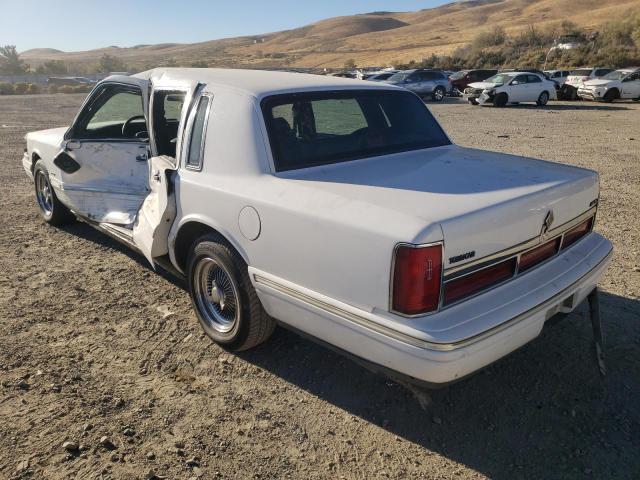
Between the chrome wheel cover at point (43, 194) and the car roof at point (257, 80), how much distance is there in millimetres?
2369

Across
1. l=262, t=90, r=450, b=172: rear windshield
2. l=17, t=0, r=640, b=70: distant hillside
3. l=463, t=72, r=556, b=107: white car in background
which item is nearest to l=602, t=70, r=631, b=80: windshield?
l=463, t=72, r=556, b=107: white car in background

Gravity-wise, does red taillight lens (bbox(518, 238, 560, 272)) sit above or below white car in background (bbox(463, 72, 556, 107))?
above

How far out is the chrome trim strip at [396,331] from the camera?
217 centimetres

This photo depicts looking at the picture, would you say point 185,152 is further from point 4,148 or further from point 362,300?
point 4,148

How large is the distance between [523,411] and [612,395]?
55 cm

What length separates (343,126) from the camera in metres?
3.67

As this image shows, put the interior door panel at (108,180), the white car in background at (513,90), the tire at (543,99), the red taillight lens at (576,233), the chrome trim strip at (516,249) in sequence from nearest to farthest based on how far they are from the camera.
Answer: the chrome trim strip at (516,249)
the red taillight lens at (576,233)
the interior door panel at (108,180)
the white car in background at (513,90)
the tire at (543,99)

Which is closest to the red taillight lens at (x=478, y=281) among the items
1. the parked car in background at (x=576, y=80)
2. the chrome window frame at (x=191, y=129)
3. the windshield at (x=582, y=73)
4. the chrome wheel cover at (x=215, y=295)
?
the chrome wheel cover at (x=215, y=295)

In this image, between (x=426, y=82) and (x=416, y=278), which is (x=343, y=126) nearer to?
(x=416, y=278)

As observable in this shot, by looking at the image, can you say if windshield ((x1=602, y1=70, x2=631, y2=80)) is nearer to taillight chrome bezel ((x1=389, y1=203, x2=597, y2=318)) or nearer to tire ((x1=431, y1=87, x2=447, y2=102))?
tire ((x1=431, y1=87, x2=447, y2=102))

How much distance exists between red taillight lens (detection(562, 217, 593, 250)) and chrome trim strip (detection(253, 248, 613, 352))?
0.70ft

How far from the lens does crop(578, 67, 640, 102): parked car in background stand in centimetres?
2306

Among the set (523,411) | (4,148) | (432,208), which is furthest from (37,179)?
(4,148)

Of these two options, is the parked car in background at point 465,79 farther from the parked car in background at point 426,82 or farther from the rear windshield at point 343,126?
the rear windshield at point 343,126
